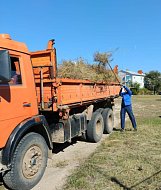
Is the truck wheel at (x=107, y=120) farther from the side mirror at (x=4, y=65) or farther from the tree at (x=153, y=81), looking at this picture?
the tree at (x=153, y=81)

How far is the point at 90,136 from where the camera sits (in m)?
7.65

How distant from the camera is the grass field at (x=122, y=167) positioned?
459 centimetres

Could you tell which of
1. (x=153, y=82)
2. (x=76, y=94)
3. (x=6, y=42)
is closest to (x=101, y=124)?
(x=76, y=94)

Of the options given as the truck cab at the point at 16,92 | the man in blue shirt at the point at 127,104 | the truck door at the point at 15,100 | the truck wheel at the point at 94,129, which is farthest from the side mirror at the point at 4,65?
the man in blue shirt at the point at 127,104

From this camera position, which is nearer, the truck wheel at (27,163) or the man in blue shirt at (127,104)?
the truck wheel at (27,163)

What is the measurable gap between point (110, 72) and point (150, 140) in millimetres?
2779

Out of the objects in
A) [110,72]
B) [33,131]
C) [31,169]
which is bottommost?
[31,169]

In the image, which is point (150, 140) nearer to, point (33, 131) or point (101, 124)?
point (101, 124)

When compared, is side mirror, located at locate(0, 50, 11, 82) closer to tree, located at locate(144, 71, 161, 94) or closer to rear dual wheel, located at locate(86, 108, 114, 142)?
rear dual wheel, located at locate(86, 108, 114, 142)

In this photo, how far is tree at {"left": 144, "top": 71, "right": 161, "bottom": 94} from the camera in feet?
246

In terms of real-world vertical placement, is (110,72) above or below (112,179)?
above

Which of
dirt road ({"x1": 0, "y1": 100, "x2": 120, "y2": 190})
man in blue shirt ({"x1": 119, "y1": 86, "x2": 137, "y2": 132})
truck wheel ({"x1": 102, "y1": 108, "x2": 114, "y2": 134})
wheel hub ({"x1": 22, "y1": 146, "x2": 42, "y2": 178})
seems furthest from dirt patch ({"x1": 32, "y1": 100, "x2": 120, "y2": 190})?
man in blue shirt ({"x1": 119, "y1": 86, "x2": 137, "y2": 132})

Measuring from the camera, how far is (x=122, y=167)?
17.8 feet

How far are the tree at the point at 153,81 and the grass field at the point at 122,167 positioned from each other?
69.9 metres
